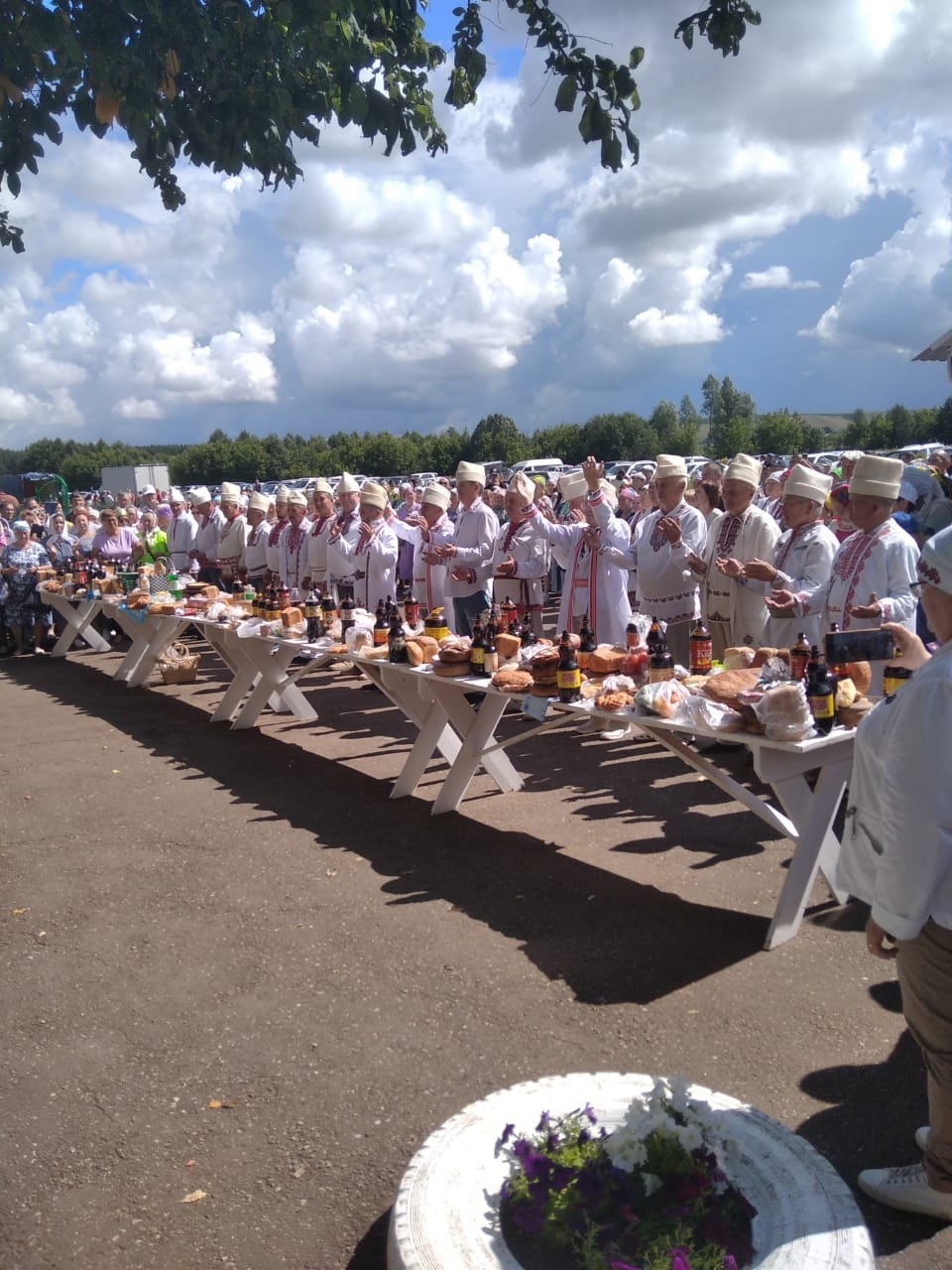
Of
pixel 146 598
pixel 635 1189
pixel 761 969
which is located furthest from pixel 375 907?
pixel 146 598

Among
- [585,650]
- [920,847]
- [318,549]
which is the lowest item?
[585,650]

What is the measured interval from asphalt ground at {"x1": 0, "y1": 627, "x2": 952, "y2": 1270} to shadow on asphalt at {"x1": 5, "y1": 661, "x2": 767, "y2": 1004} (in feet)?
0.06

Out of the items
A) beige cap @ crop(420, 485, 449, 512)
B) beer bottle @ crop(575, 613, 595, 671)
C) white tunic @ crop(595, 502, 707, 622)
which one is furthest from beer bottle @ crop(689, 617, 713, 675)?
beige cap @ crop(420, 485, 449, 512)

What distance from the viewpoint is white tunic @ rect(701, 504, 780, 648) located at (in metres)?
6.59

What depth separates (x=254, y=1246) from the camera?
2.69 m

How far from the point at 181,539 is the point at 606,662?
34.6 feet

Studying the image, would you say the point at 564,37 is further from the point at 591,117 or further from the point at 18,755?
the point at 18,755

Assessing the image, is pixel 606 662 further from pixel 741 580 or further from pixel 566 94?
pixel 566 94

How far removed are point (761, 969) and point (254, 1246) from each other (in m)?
2.25

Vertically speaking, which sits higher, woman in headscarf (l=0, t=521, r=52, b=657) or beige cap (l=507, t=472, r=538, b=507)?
beige cap (l=507, t=472, r=538, b=507)

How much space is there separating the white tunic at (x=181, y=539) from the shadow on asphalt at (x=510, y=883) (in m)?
7.01

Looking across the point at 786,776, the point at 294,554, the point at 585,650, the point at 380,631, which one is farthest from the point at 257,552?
the point at 786,776

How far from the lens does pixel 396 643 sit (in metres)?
6.34

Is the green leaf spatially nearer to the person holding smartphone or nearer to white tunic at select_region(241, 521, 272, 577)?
the person holding smartphone
